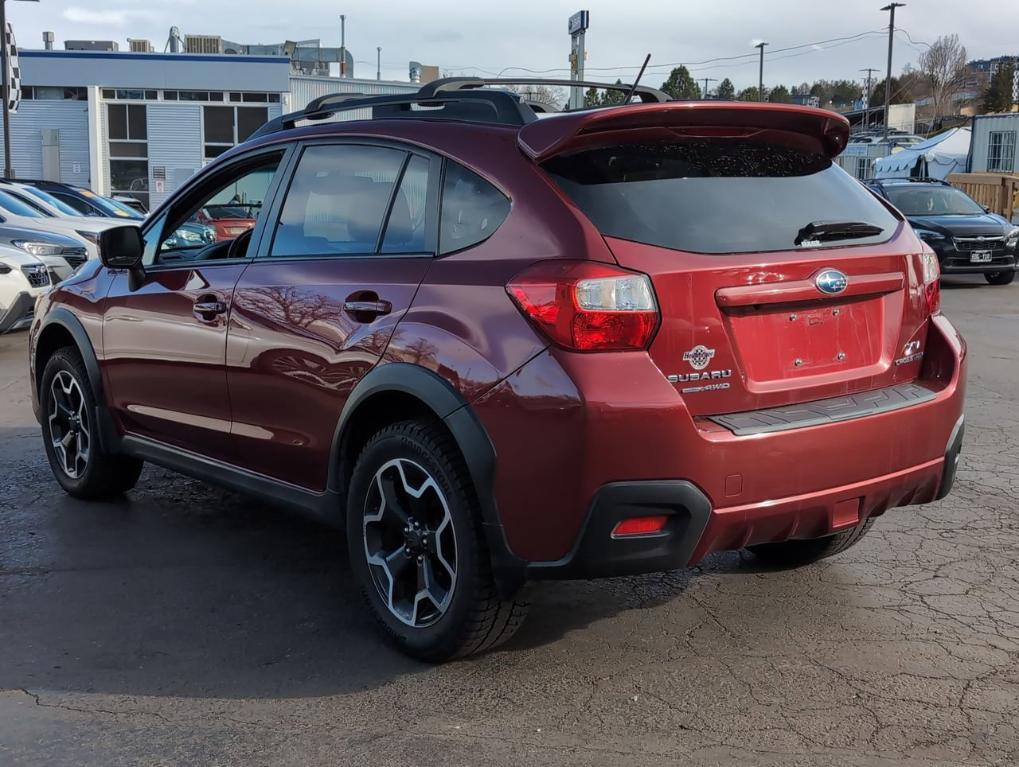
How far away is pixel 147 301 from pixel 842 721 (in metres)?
3.34

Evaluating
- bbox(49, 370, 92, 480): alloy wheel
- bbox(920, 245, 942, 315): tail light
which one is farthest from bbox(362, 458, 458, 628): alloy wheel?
bbox(49, 370, 92, 480): alloy wheel

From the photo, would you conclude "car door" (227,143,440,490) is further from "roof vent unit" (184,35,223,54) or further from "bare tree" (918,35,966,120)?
"bare tree" (918,35,966,120)

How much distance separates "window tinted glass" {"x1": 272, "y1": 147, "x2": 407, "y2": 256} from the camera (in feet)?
13.1

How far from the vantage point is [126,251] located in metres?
5.06

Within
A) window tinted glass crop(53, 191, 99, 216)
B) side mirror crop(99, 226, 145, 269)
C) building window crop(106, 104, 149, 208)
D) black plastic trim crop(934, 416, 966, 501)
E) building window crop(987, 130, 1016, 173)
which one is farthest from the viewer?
building window crop(106, 104, 149, 208)

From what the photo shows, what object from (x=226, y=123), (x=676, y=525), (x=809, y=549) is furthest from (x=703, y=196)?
(x=226, y=123)

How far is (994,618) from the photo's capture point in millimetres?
4039

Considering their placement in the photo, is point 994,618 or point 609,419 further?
point 994,618

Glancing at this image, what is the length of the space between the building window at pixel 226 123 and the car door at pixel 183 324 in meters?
35.7

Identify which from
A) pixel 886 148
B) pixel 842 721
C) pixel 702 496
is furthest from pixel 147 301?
pixel 886 148

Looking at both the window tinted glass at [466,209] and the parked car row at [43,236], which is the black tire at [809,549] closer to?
the window tinted glass at [466,209]

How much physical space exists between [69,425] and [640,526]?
3.64m

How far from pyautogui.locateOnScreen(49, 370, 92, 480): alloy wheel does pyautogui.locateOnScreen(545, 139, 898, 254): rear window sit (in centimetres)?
324

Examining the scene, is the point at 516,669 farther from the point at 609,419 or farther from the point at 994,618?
the point at 994,618
